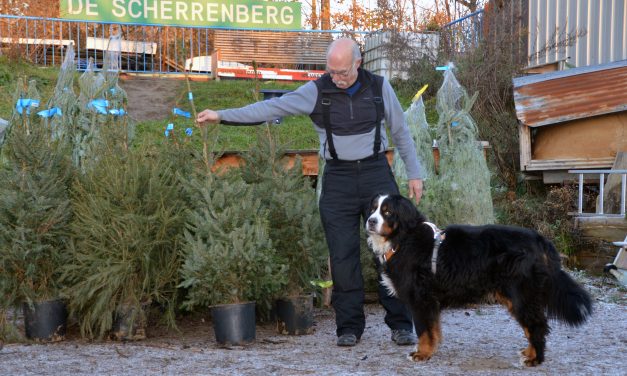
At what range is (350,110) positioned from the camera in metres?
5.55

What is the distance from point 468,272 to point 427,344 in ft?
1.84

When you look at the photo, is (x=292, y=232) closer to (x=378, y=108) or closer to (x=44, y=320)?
(x=378, y=108)

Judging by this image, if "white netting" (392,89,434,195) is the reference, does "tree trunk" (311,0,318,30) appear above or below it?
above

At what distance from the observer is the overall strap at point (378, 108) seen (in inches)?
220

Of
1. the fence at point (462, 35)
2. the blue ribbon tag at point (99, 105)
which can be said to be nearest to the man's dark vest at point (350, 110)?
the blue ribbon tag at point (99, 105)

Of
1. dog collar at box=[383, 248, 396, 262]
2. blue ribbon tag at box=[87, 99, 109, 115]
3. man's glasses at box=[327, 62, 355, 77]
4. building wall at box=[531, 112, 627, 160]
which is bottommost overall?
dog collar at box=[383, 248, 396, 262]

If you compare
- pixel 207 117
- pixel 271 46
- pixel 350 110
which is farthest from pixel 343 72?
pixel 271 46

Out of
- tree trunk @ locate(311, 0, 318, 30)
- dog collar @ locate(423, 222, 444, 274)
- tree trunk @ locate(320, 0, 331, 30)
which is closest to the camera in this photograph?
dog collar @ locate(423, 222, 444, 274)

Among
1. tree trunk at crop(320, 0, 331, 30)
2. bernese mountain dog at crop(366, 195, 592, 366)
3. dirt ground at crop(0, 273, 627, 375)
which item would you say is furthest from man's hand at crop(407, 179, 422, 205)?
tree trunk at crop(320, 0, 331, 30)

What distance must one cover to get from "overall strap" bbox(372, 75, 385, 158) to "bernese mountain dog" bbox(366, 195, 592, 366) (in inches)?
17.7

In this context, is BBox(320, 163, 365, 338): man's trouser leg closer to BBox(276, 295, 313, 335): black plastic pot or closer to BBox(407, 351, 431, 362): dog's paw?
BBox(276, 295, 313, 335): black plastic pot

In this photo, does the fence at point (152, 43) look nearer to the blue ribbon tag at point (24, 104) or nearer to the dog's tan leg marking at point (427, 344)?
the blue ribbon tag at point (24, 104)

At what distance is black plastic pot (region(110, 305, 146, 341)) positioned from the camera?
589cm

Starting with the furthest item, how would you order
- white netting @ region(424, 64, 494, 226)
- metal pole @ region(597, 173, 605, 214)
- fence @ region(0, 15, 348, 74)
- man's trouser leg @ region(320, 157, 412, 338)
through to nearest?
fence @ region(0, 15, 348, 74) < metal pole @ region(597, 173, 605, 214) < white netting @ region(424, 64, 494, 226) < man's trouser leg @ region(320, 157, 412, 338)
